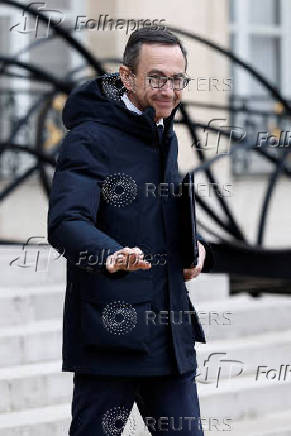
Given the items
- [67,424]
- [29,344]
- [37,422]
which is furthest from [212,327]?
[37,422]

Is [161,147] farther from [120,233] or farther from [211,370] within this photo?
[211,370]

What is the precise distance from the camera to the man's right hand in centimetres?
286

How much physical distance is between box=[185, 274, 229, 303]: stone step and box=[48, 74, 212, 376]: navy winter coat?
3623 mm

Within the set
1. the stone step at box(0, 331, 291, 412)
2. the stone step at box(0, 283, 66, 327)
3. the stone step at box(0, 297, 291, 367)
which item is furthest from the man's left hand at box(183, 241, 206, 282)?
the stone step at box(0, 283, 66, 327)

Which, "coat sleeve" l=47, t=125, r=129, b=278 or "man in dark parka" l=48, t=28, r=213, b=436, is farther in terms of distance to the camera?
"man in dark parka" l=48, t=28, r=213, b=436

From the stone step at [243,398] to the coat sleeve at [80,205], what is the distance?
2750mm

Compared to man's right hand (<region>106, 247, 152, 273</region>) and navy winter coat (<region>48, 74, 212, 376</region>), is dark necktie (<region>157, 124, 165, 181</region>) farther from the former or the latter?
man's right hand (<region>106, 247, 152, 273</region>)

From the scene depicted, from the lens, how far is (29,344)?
18.7 feet

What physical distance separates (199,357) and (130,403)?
113 inches

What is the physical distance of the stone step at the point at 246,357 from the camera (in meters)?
6.07

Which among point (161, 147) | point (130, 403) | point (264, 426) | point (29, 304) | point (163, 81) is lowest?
point (264, 426)

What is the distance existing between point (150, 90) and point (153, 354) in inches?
24.7

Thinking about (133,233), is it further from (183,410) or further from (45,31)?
(45,31)

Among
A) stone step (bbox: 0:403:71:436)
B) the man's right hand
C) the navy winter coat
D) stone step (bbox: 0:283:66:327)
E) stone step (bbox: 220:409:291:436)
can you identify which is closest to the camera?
the man's right hand
